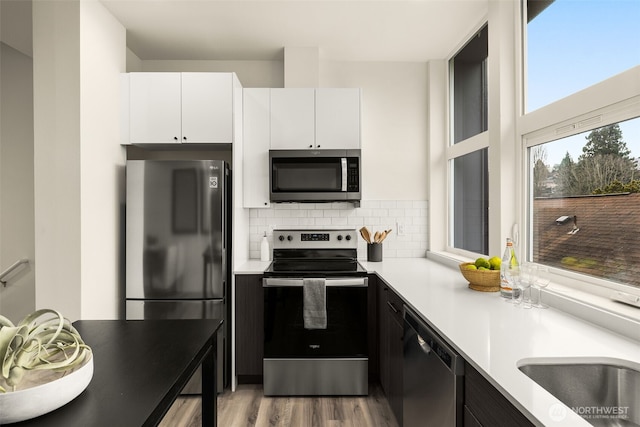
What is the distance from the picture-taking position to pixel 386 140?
3.26 m

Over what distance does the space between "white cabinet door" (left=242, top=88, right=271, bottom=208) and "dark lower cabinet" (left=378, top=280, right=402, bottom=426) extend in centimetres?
122

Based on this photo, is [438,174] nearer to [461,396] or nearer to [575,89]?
[575,89]

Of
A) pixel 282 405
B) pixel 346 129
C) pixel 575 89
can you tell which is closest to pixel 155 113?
pixel 346 129

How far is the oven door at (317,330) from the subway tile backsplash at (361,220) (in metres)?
0.73

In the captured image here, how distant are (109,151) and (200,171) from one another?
658 mm

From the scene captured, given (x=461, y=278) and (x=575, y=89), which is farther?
(x=461, y=278)

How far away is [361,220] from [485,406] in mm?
2251

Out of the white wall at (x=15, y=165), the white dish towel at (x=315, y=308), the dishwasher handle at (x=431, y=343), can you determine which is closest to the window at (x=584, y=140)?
the dishwasher handle at (x=431, y=343)

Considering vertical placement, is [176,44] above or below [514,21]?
above

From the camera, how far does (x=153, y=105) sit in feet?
8.54

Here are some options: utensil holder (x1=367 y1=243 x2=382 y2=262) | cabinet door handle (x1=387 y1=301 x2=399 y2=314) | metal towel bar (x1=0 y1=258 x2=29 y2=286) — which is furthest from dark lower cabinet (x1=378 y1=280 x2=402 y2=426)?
metal towel bar (x1=0 y1=258 x2=29 y2=286)

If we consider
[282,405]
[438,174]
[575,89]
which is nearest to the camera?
[575,89]

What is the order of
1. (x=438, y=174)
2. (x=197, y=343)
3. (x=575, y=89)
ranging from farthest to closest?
(x=438, y=174) < (x=575, y=89) < (x=197, y=343)

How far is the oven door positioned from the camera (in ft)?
8.11
